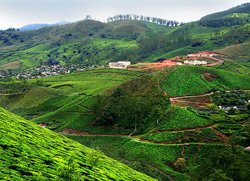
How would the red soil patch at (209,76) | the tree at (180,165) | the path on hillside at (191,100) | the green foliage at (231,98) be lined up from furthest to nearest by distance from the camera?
1. the red soil patch at (209,76)
2. the path on hillside at (191,100)
3. the green foliage at (231,98)
4. the tree at (180,165)

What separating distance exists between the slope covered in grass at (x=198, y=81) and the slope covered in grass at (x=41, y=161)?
55418 millimetres

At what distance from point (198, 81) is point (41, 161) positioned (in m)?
76.2

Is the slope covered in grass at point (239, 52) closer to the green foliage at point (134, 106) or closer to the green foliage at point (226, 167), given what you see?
the green foliage at point (134, 106)

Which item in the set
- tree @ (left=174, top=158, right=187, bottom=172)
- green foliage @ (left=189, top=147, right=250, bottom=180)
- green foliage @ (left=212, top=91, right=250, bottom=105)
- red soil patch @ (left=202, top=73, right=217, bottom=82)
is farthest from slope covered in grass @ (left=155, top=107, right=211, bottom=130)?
red soil patch @ (left=202, top=73, right=217, bottom=82)

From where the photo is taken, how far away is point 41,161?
35969 mm

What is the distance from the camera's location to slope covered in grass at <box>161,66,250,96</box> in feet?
326

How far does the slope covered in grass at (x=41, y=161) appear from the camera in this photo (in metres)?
31.1

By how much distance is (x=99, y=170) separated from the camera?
41.0 meters

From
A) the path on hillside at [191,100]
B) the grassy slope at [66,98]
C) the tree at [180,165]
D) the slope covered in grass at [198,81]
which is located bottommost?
the tree at [180,165]

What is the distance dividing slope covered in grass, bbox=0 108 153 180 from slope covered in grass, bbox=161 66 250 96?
182ft

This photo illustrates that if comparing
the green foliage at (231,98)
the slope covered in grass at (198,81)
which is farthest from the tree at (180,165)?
the slope covered in grass at (198,81)

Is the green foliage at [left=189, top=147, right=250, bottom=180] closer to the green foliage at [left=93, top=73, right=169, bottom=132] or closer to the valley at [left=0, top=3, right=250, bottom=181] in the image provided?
the valley at [left=0, top=3, right=250, bottom=181]

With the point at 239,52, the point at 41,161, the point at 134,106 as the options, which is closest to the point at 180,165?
the point at 134,106

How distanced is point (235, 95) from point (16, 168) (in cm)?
7459
